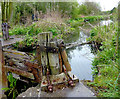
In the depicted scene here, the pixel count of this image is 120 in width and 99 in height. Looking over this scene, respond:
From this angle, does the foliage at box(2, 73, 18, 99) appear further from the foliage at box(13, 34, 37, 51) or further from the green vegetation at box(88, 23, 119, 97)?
the foliage at box(13, 34, 37, 51)

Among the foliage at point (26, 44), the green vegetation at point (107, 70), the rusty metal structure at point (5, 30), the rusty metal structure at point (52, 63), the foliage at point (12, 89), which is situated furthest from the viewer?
the rusty metal structure at point (5, 30)

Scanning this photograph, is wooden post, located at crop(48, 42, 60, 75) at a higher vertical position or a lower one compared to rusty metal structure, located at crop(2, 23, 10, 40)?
lower

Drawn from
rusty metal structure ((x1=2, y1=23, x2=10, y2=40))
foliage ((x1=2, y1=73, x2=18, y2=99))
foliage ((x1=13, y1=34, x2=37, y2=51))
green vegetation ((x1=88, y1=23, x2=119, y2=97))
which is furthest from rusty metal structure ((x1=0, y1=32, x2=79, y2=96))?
rusty metal structure ((x1=2, y1=23, x2=10, y2=40))

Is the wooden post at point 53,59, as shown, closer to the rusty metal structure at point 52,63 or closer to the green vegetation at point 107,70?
the rusty metal structure at point 52,63

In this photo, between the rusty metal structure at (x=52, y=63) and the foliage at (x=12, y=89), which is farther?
the foliage at (x=12, y=89)

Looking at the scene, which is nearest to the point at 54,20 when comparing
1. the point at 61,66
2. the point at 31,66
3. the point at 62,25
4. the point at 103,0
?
the point at 62,25

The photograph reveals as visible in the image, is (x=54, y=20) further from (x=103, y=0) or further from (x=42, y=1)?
(x=42, y=1)

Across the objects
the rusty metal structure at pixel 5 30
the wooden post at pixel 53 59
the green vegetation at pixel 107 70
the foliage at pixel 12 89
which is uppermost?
the rusty metal structure at pixel 5 30

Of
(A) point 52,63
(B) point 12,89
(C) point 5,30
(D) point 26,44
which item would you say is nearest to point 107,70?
(A) point 52,63

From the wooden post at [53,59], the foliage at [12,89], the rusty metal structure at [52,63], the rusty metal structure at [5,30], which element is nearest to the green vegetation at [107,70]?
the rusty metal structure at [52,63]

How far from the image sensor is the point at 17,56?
101 inches

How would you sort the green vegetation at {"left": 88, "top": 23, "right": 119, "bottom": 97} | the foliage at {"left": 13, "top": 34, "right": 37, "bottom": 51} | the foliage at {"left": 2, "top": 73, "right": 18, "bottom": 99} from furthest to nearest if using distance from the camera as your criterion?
1. the foliage at {"left": 13, "top": 34, "right": 37, "bottom": 51}
2. the foliage at {"left": 2, "top": 73, "right": 18, "bottom": 99}
3. the green vegetation at {"left": 88, "top": 23, "right": 119, "bottom": 97}

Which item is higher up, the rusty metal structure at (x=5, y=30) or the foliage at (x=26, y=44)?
the rusty metal structure at (x=5, y=30)

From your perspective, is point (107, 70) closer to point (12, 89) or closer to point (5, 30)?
point (12, 89)
